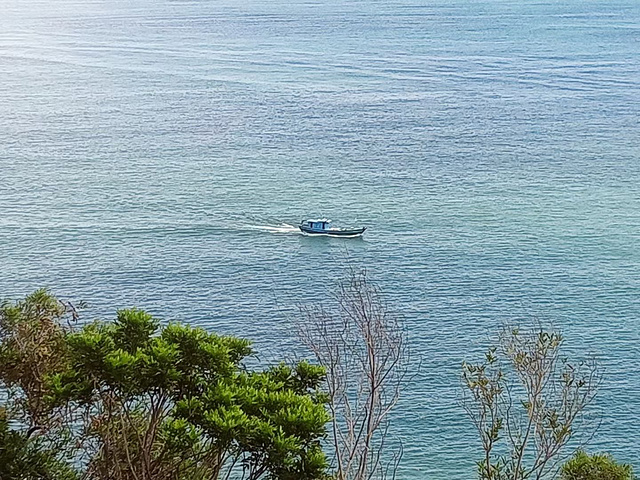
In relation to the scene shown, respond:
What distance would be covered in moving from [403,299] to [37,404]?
29320 mm

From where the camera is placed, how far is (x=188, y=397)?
32.5 feet

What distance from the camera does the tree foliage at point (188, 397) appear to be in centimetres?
933

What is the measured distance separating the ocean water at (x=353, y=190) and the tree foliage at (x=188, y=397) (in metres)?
17.8

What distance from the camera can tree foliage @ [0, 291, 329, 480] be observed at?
933cm

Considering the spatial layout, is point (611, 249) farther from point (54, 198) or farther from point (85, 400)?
point (85, 400)

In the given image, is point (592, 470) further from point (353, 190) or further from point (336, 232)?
point (353, 190)

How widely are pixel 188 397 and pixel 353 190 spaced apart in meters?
44.5

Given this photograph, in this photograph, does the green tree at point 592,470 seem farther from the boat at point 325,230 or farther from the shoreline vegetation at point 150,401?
the boat at point 325,230

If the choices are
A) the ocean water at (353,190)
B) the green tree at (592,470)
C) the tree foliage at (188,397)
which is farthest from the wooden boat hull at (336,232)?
the tree foliage at (188,397)

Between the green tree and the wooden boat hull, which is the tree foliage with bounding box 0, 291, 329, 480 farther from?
the wooden boat hull

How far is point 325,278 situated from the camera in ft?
144

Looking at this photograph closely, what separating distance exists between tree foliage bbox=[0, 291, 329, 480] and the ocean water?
17.8m

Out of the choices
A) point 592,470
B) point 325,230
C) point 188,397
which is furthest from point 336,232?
point 188,397

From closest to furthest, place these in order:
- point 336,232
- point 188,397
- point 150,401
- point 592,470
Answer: point 188,397 < point 150,401 < point 592,470 < point 336,232
